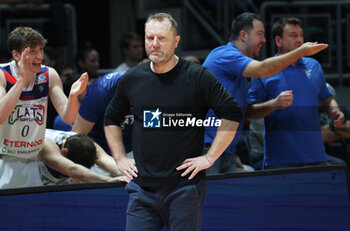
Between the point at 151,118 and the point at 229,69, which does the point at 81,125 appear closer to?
the point at 229,69

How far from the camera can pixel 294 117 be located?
4.38 metres

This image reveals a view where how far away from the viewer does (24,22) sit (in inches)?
250

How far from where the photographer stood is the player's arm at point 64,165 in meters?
3.96

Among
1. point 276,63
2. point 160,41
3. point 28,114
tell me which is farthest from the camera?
point 276,63

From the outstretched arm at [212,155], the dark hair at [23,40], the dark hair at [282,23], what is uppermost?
the dark hair at [23,40]

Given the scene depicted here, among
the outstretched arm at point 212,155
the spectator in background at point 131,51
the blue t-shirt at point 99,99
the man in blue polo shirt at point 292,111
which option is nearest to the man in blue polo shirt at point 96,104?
the blue t-shirt at point 99,99

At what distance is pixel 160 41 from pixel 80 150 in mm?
1407

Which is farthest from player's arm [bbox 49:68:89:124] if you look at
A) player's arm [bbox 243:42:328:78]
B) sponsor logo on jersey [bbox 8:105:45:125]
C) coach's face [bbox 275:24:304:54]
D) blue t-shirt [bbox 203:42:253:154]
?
coach's face [bbox 275:24:304:54]

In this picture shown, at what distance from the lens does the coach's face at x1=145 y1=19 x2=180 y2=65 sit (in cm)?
287

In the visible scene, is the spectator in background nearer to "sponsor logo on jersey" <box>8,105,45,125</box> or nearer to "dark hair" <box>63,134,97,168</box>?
"dark hair" <box>63,134,97,168</box>

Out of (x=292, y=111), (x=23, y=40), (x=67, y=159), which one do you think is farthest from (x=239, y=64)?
(x=23, y=40)

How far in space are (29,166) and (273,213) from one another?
1655 mm

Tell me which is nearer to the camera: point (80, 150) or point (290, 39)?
point (80, 150)

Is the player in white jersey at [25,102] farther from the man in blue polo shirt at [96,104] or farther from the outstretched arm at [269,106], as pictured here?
the outstretched arm at [269,106]
